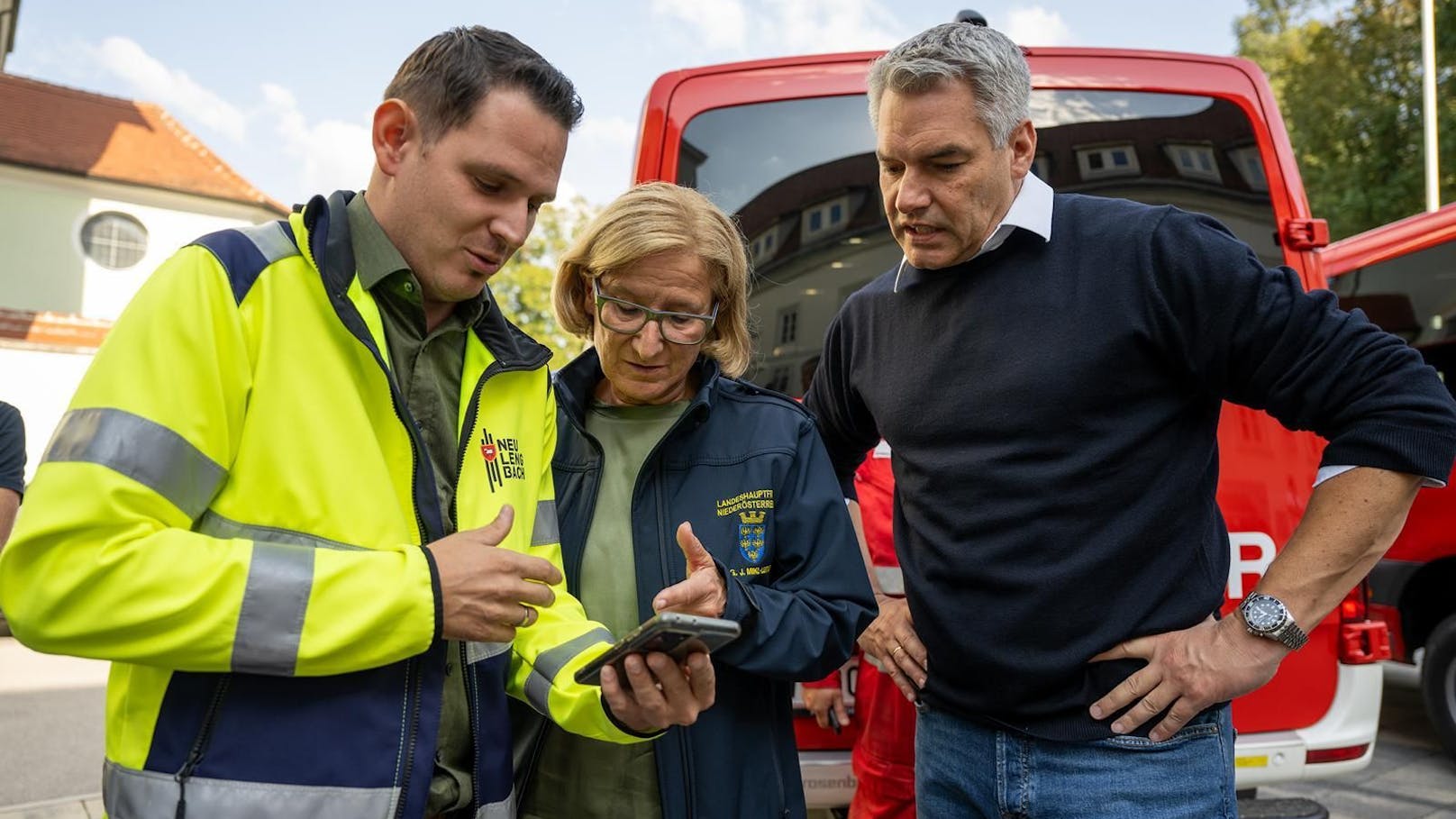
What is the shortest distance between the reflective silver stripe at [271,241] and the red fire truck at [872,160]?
1700 millimetres

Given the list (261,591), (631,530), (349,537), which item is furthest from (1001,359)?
(261,591)

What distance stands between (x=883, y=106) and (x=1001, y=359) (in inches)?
20.9

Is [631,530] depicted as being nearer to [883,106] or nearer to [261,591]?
[261,591]

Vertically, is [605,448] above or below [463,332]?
below

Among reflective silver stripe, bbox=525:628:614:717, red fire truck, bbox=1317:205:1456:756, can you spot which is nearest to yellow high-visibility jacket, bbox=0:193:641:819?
reflective silver stripe, bbox=525:628:614:717

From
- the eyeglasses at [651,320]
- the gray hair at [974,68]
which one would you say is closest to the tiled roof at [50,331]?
the eyeglasses at [651,320]

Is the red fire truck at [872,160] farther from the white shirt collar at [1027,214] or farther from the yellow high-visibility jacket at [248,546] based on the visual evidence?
the yellow high-visibility jacket at [248,546]

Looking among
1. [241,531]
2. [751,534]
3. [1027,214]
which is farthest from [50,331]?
[1027,214]

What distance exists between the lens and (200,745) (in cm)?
131

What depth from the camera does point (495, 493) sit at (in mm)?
1651

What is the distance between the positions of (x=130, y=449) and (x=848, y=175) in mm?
2302

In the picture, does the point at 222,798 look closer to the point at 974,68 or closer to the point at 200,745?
the point at 200,745

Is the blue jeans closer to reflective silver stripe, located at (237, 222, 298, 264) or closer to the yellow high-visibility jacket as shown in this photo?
the yellow high-visibility jacket

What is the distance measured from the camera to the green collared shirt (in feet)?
5.11
